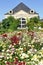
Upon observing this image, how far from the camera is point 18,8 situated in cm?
4609

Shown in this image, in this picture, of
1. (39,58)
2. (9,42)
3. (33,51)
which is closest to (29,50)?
(33,51)

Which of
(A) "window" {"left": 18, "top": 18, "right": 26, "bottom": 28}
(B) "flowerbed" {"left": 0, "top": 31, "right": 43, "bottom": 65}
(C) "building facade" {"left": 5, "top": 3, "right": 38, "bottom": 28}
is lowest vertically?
(A) "window" {"left": 18, "top": 18, "right": 26, "bottom": 28}

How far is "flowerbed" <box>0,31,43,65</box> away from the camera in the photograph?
4922 mm

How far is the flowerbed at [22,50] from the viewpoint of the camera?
4922 mm

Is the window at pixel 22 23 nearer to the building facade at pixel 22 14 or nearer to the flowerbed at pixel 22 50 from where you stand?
the building facade at pixel 22 14

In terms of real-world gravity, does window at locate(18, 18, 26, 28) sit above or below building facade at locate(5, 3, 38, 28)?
below

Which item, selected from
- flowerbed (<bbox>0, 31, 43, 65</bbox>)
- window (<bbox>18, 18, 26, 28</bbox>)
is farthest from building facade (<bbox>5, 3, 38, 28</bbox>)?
flowerbed (<bbox>0, 31, 43, 65</bbox>)

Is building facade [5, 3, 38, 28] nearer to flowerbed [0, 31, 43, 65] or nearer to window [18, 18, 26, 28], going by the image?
window [18, 18, 26, 28]

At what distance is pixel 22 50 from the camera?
18.5ft

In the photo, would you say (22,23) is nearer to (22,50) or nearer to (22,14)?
(22,14)

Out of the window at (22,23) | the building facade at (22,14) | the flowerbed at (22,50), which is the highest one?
the flowerbed at (22,50)

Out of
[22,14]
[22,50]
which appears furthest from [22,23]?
[22,50]

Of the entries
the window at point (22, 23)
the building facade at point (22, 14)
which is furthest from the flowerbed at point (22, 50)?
the building facade at point (22, 14)

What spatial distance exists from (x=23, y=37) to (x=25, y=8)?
3956 cm
